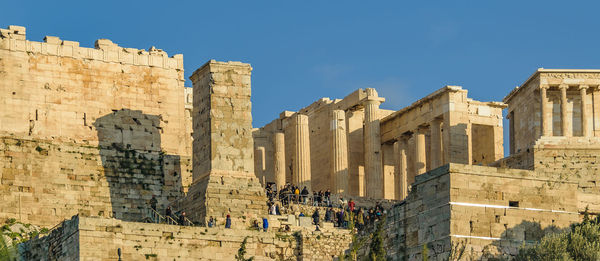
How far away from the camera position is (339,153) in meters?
70.8

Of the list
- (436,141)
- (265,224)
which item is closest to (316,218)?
(265,224)

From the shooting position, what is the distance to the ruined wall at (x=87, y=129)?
55.7 metres

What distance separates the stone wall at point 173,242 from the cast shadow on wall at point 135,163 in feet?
25.1

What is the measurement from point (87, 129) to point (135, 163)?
204 cm

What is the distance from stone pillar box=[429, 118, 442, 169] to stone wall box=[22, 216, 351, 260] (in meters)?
18.8

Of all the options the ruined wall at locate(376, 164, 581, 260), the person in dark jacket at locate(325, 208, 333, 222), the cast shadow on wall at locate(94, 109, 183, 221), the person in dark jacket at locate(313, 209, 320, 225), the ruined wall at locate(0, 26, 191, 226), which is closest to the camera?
the ruined wall at locate(376, 164, 581, 260)

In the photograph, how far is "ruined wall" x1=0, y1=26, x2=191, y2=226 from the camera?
55.7m

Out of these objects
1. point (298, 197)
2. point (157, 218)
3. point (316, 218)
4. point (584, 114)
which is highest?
point (584, 114)

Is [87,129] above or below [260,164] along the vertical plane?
below

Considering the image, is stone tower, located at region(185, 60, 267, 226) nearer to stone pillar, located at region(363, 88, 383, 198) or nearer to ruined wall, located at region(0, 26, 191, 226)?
ruined wall, located at region(0, 26, 191, 226)

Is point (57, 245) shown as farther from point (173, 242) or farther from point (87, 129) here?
point (87, 129)

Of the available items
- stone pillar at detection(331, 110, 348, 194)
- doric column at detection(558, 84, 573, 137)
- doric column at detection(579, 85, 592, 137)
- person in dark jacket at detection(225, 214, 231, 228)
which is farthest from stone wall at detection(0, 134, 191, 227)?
doric column at detection(579, 85, 592, 137)

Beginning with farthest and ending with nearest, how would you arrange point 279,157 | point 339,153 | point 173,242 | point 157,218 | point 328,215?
1. point 279,157
2. point 339,153
3. point 157,218
4. point 328,215
5. point 173,242

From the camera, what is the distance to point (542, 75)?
64125 mm
